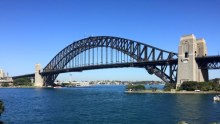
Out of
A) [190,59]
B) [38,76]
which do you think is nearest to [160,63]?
[190,59]

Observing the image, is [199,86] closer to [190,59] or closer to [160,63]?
[190,59]

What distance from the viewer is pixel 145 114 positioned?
51.4 meters

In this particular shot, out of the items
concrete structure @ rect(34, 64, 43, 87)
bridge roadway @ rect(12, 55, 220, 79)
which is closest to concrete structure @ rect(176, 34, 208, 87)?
bridge roadway @ rect(12, 55, 220, 79)

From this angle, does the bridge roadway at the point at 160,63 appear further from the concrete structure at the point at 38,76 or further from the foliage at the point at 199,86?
the concrete structure at the point at 38,76

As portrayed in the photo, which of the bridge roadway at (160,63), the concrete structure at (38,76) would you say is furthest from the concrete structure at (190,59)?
the concrete structure at (38,76)

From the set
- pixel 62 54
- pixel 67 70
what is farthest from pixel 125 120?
pixel 62 54

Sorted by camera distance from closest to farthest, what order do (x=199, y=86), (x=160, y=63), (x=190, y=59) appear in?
(x=199, y=86) < (x=190, y=59) < (x=160, y=63)

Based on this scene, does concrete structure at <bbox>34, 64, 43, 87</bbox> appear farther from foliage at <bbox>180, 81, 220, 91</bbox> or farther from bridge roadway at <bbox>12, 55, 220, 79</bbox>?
foliage at <bbox>180, 81, 220, 91</bbox>

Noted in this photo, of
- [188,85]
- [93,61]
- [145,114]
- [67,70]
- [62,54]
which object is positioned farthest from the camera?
[62,54]

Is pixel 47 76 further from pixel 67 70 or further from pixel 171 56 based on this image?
pixel 171 56

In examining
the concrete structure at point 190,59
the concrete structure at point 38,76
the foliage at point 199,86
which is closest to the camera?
the foliage at point 199,86

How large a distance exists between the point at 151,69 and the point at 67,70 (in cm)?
5485

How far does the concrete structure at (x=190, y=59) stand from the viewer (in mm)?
103125

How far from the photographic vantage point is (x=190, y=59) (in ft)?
341
